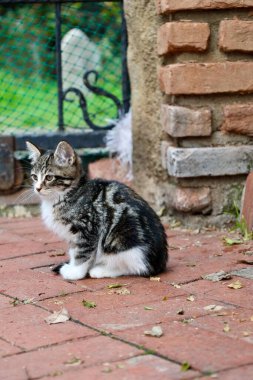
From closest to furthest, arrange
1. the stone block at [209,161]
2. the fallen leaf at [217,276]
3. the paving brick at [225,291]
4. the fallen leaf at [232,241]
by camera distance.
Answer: the paving brick at [225,291] → the fallen leaf at [217,276] → the fallen leaf at [232,241] → the stone block at [209,161]

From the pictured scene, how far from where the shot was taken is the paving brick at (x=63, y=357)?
10.2 ft

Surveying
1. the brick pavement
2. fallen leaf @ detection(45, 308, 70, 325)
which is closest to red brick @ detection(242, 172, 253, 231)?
the brick pavement

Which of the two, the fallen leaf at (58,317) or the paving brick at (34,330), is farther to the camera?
the fallen leaf at (58,317)

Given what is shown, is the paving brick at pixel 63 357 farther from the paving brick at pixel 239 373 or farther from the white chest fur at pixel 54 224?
the white chest fur at pixel 54 224

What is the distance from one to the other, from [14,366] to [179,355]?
2.21 ft

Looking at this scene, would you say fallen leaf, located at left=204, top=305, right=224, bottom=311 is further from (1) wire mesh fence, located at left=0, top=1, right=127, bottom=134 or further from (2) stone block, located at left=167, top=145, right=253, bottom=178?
(1) wire mesh fence, located at left=0, top=1, right=127, bottom=134

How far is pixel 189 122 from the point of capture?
549 centimetres

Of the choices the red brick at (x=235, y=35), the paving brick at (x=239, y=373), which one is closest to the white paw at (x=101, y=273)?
the paving brick at (x=239, y=373)

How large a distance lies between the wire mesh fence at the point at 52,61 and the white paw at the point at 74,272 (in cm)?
262

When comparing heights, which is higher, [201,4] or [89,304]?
[201,4]

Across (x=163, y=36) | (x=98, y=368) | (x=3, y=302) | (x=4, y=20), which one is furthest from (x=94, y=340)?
(x=4, y=20)

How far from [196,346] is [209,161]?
240 cm

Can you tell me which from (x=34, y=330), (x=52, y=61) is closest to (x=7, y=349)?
(x=34, y=330)

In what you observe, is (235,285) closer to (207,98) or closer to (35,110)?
(207,98)
